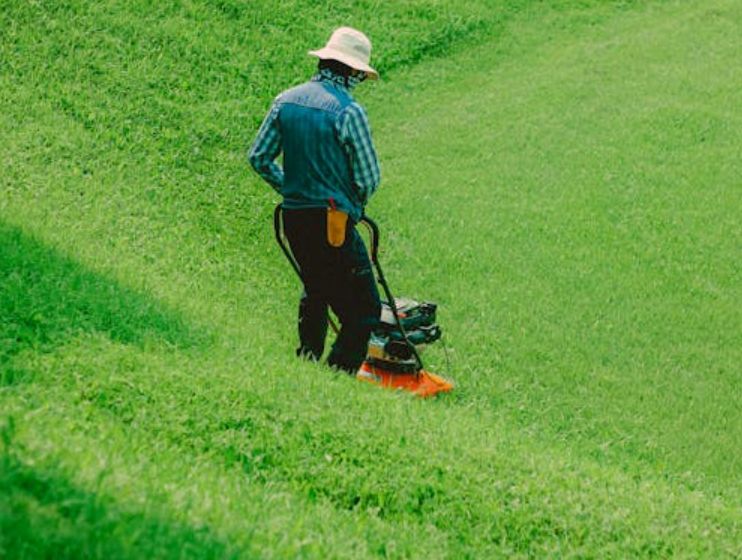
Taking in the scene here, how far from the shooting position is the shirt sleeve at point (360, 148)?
Result: 692 cm

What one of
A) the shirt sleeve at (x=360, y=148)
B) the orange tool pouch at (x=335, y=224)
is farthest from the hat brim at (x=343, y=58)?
the orange tool pouch at (x=335, y=224)

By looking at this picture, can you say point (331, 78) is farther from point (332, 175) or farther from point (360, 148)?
point (332, 175)

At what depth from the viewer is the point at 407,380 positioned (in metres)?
7.83

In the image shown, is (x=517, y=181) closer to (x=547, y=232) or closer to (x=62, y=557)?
(x=547, y=232)

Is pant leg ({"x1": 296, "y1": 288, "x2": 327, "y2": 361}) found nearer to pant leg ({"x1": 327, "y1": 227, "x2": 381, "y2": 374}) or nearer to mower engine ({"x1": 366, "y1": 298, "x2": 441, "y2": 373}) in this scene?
pant leg ({"x1": 327, "y1": 227, "x2": 381, "y2": 374})

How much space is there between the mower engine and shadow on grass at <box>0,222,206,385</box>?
1.35 meters

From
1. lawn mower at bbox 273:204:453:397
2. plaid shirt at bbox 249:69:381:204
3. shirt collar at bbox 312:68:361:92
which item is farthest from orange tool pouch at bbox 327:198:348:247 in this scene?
shirt collar at bbox 312:68:361:92

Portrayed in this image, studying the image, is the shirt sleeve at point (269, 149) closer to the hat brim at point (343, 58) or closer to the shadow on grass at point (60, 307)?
the hat brim at point (343, 58)

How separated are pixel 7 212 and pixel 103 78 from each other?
15.0 ft

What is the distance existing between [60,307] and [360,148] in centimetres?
212

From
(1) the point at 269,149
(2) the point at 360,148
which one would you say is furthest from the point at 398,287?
(2) the point at 360,148

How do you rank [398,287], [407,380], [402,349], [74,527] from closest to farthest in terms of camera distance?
[74,527] < [402,349] < [407,380] < [398,287]

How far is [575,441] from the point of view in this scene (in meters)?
7.58

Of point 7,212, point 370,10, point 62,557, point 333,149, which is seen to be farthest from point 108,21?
point 62,557
